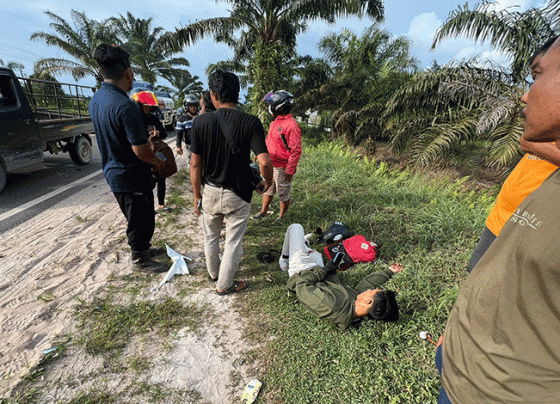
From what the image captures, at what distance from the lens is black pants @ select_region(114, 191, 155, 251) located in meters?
2.70

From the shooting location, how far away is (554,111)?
68 cm

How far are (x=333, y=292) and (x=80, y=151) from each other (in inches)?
283

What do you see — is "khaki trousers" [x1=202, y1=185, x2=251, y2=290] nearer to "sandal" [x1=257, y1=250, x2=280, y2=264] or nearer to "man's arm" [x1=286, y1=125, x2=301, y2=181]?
"sandal" [x1=257, y1=250, x2=280, y2=264]

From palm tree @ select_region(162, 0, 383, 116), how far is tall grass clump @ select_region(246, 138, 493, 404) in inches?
243

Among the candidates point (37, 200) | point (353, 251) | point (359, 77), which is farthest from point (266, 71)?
point (353, 251)

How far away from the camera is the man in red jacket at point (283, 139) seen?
360 cm

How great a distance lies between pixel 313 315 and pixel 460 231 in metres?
2.33

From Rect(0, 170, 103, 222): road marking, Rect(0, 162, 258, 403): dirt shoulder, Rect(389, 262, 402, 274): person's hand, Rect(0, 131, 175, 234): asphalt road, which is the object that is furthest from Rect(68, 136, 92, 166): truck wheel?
Rect(389, 262, 402, 274): person's hand

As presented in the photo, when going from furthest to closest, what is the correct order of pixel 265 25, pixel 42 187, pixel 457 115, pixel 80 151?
pixel 265 25 → pixel 80 151 → pixel 457 115 → pixel 42 187

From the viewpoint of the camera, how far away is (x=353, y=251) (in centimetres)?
326

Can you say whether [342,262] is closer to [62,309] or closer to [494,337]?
[494,337]

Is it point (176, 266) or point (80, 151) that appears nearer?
point (176, 266)

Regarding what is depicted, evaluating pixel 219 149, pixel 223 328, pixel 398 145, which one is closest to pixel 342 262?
pixel 223 328

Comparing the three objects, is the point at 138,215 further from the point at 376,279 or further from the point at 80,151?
the point at 80,151
